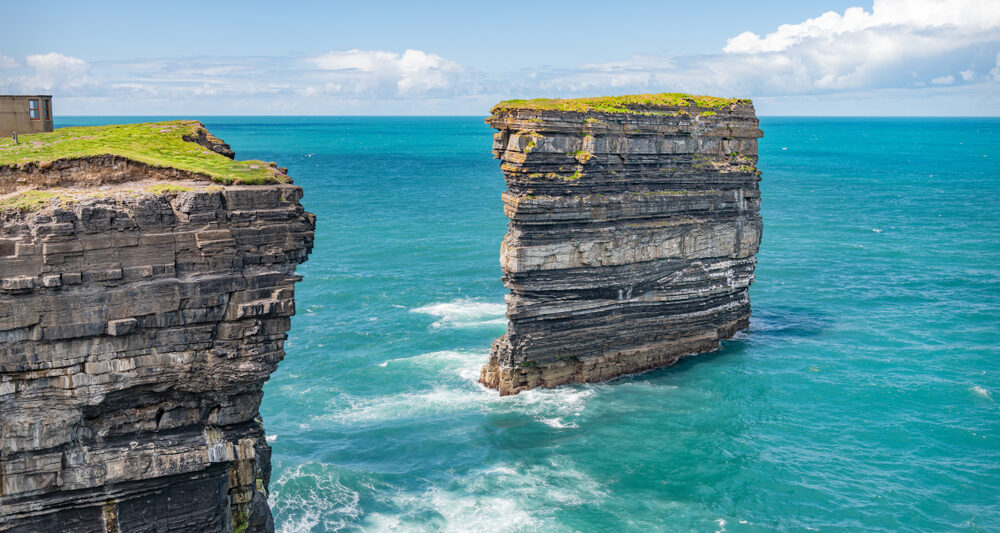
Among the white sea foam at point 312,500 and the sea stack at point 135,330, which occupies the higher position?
the sea stack at point 135,330

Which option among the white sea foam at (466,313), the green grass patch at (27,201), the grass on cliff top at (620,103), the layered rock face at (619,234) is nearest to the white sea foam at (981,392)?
the layered rock face at (619,234)

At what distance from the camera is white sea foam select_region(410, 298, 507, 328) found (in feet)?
217

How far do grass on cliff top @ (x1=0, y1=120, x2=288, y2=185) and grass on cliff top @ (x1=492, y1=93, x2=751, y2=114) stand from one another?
23.2 meters

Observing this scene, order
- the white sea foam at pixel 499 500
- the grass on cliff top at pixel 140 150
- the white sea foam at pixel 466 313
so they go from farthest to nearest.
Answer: the white sea foam at pixel 466 313 → the white sea foam at pixel 499 500 → the grass on cliff top at pixel 140 150

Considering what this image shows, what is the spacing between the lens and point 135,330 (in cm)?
2506

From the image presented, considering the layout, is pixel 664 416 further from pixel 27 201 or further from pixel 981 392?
pixel 27 201

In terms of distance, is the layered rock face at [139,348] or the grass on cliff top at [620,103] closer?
the layered rock face at [139,348]

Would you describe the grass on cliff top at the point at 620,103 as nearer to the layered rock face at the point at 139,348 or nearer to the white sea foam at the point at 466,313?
the white sea foam at the point at 466,313

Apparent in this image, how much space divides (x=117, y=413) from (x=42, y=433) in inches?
83.0

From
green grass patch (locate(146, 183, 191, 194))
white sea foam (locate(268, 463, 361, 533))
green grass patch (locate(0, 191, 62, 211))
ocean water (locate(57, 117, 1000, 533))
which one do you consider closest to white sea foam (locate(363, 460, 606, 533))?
ocean water (locate(57, 117, 1000, 533))

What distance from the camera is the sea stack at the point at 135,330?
2400 centimetres

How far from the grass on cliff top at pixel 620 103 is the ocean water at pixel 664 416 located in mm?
17845

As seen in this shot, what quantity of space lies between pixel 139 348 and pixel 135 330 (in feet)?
2.13

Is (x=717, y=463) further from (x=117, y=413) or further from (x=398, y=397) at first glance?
(x=117, y=413)
